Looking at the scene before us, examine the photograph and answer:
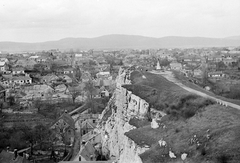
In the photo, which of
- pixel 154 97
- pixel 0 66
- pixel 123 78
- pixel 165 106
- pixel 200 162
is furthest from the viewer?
pixel 0 66

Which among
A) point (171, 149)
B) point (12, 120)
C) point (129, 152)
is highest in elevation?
point (171, 149)

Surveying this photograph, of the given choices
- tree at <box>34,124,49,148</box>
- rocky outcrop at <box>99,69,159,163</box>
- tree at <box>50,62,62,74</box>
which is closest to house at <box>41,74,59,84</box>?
tree at <box>50,62,62,74</box>

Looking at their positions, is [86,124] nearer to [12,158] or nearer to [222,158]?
[12,158]

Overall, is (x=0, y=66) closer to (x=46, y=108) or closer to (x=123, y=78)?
(x=46, y=108)

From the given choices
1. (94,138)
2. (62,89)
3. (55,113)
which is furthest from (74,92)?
(94,138)

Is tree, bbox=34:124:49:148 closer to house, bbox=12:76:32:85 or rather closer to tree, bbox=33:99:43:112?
tree, bbox=33:99:43:112

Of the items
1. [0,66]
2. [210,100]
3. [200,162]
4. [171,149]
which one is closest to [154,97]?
[210,100]

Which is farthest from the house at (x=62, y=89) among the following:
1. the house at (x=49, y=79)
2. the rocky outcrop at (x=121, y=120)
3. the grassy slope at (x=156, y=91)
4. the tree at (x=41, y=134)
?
the grassy slope at (x=156, y=91)
